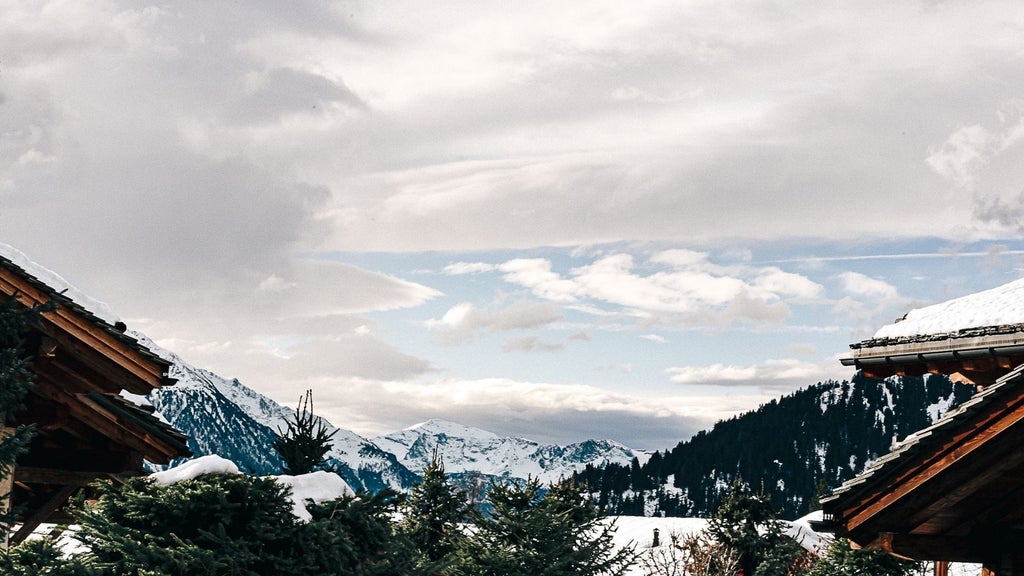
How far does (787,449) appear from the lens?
17588 cm

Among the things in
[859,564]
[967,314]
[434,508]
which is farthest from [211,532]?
[434,508]

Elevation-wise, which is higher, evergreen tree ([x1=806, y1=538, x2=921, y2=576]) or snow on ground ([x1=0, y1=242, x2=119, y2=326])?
snow on ground ([x1=0, y1=242, x2=119, y2=326])

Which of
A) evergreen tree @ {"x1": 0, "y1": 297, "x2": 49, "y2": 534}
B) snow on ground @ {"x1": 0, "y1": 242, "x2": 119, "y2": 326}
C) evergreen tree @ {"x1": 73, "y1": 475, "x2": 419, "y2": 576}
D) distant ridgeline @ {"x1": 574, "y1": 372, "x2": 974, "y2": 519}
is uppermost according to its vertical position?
distant ridgeline @ {"x1": 574, "y1": 372, "x2": 974, "y2": 519}

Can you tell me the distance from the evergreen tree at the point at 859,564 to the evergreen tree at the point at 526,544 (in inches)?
241

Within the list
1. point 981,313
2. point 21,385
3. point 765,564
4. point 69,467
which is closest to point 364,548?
point 69,467

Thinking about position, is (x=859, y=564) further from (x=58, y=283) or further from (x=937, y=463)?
(x=58, y=283)

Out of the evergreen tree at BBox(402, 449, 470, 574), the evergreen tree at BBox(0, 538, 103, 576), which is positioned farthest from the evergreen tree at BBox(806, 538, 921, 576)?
the evergreen tree at BBox(0, 538, 103, 576)

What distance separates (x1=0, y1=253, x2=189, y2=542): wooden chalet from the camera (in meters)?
9.20

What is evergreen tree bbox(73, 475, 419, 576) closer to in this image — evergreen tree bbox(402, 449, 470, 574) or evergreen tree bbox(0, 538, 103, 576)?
evergreen tree bbox(0, 538, 103, 576)

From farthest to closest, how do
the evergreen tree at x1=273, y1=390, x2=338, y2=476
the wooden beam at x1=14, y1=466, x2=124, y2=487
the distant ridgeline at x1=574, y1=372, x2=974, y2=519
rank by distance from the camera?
the distant ridgeline at x1=574, y1=372, x2=974, y2=519
the evergreen tree at x1=273, y1=390, x2=338, y2=476
the wooden beam at x1=14, y1=466, x2=124, y2=487

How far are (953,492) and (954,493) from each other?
0.04 feet

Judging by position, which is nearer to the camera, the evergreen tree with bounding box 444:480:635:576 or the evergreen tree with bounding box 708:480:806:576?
the evergreen tree with bounding box 444:480:635:576

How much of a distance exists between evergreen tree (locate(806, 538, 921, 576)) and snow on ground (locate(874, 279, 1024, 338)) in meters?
13.2

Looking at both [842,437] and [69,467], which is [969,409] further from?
[842,437]
